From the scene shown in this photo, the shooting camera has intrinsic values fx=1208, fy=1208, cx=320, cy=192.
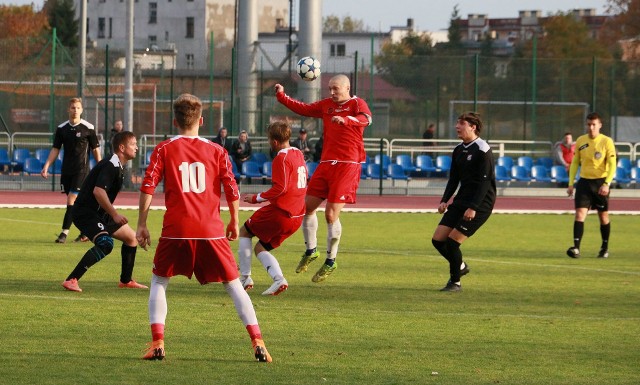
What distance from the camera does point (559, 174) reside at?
3209 centimetres

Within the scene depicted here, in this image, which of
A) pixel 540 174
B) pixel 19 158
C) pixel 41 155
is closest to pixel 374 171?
pixel 540 174

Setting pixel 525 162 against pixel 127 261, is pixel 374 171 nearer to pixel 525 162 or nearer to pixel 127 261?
pixel 525 162

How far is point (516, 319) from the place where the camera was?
10406mm

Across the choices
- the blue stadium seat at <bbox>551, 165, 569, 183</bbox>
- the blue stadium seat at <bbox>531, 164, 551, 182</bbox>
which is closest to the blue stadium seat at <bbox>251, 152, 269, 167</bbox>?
the blue stadium seat at <bbox>531, 164, 551, 182</bbox>

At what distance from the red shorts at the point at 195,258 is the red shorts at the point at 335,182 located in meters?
5.11

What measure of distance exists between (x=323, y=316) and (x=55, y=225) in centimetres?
1072

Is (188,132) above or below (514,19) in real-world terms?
below

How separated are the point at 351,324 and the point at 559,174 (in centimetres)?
2309

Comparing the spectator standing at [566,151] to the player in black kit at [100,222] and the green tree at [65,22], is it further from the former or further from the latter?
the green tree at [65,22]

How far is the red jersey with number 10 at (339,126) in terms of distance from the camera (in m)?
12.9

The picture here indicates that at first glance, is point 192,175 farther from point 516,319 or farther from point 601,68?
point 601,68

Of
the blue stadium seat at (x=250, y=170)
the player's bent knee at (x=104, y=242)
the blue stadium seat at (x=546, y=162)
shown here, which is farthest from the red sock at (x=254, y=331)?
the blue stadium seat at (x=546, y=162)

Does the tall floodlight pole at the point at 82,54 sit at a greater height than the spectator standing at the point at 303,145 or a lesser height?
greater

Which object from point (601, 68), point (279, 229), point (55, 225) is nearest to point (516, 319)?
point (279, 229)
